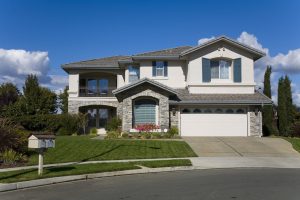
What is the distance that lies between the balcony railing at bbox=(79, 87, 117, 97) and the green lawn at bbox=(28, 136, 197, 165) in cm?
1333

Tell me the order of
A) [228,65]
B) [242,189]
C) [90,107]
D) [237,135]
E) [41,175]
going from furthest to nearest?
[90,107] < [228,65] < [237,135] < [41,175] < [242,189]

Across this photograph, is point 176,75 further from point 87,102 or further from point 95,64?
point 87,102

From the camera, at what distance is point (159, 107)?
2898 centimetres

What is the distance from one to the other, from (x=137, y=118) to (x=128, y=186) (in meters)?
18.3

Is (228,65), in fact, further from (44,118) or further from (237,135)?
(44,118)

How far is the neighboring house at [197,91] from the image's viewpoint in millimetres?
28875

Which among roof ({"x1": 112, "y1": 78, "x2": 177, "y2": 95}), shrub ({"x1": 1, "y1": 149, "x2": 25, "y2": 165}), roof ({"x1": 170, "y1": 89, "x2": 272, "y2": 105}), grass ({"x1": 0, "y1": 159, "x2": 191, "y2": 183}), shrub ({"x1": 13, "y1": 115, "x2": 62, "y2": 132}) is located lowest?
grass ({"x1": 0, "y1": 159, "x2": 191, "y2": 183})

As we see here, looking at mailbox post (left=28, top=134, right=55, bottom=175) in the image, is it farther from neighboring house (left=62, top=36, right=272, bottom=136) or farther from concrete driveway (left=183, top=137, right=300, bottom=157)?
neighboring house (left=62, top=36, right=272, bottom=136)

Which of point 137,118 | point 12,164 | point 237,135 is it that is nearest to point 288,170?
point 12,164

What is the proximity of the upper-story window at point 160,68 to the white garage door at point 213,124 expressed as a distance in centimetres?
476

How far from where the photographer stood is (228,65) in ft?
102

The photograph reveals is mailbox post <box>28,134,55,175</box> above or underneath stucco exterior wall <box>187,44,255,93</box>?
underneath

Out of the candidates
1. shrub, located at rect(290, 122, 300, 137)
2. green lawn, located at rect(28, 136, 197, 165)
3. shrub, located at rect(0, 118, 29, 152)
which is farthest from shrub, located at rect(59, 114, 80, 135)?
shrub, located at rect(290, 122, 300, 137)

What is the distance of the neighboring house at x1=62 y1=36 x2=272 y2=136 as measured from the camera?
94.7ft
